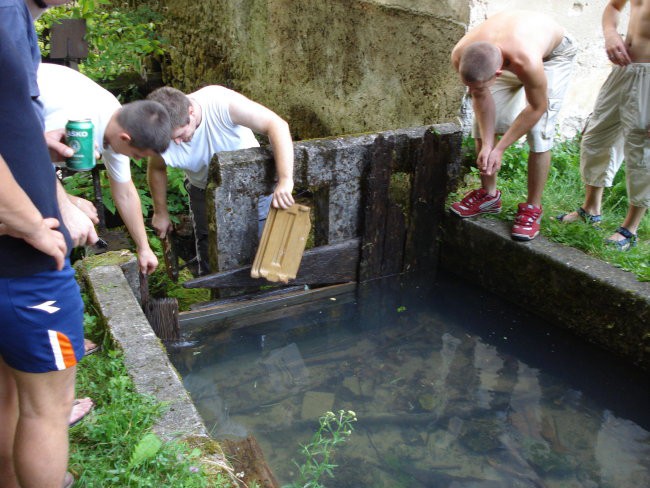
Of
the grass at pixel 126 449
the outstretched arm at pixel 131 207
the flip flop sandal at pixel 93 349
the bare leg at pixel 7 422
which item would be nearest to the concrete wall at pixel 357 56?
the outstretched arm at pixel 131 207

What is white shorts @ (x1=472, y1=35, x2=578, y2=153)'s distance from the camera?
453cm

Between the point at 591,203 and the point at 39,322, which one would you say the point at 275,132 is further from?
the point at 591,203

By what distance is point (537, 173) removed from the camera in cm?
458

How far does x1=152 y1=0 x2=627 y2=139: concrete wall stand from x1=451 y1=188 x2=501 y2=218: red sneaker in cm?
92

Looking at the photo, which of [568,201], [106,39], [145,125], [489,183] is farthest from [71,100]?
[106,39]

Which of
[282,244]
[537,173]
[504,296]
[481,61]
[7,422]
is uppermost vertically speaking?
[481,61]

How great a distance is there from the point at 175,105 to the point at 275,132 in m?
0.62

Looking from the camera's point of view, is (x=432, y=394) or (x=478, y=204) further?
(x=478, y=204)

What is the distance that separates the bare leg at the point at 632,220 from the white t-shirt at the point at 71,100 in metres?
3.43

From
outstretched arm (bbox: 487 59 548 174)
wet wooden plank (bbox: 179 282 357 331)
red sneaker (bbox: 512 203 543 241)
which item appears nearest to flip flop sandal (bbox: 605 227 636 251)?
red sneaker (bbox: 512 203 543 241)

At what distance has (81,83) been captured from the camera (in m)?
3.14

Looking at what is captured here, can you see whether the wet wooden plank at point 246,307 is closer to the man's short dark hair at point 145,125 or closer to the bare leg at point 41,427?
the man's short dark hair at point 145,125

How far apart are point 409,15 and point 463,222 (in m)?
1.95

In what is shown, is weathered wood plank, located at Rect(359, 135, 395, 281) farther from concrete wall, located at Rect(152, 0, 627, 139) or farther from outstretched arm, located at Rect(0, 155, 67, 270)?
outstretched arm, located at Rect(0, 155, 67, 270)
